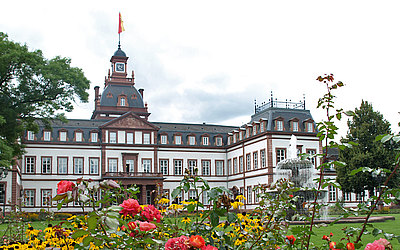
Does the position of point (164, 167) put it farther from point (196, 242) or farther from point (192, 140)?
point (196, 242)

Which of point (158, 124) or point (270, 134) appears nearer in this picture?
point (270, 134)

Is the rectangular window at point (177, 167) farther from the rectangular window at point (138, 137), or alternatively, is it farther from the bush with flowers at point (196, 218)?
the bush with flowers at point (196, 218)

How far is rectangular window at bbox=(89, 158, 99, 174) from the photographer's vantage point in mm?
46438

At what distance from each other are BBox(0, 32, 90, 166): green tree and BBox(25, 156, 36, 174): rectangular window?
15.1m

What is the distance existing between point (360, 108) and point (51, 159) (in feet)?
96.2

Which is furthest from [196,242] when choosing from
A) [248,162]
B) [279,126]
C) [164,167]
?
[164,167]

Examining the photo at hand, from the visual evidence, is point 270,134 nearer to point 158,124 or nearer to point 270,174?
point 270,174

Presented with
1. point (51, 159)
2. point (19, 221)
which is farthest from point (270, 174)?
point (19, 221)

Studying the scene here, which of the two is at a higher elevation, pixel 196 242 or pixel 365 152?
pixel 365 152

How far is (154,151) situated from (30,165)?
1195 cm

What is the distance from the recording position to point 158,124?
172 ft

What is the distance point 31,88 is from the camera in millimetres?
28906

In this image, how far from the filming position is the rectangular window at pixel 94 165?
4644 cm

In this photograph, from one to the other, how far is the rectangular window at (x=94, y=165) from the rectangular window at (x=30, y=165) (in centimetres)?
529
